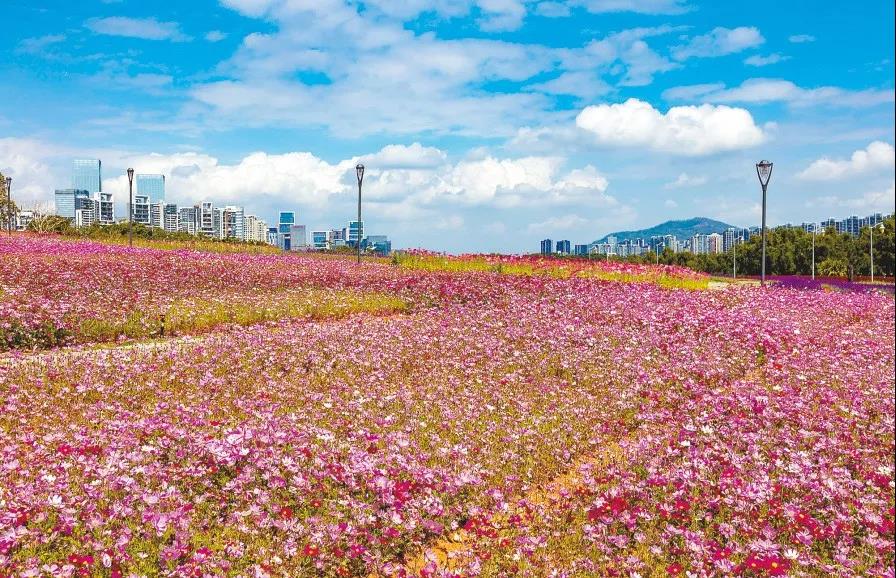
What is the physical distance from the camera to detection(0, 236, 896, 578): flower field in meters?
4.32

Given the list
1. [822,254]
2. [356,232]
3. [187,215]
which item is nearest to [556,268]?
[822,254]

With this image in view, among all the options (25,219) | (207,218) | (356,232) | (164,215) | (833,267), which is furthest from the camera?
(164,215)

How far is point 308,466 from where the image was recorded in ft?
17.0

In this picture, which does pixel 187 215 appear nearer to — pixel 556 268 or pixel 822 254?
pixel 822 254

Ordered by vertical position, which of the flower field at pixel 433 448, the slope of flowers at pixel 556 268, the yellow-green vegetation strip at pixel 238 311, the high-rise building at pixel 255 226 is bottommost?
the flower field at pixel 433 448

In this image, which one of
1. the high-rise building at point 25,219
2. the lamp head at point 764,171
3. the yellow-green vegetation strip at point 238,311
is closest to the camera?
the yellow-green vegetation strip at point 238,311

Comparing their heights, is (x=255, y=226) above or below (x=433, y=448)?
above

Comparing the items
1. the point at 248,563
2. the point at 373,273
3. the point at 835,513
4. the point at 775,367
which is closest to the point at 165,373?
the point at 248,563

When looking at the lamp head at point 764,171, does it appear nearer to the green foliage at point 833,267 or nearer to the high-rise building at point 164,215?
the green foliage at point 833,267

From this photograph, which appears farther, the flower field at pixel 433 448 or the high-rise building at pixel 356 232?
the high-rise building at pixel 356 232

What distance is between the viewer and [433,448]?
5980 millimetres

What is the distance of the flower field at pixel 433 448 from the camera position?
4316 mm

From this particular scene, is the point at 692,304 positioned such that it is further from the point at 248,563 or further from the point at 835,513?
the point at 248,563

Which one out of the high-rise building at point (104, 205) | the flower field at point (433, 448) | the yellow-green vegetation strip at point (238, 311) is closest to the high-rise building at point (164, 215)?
the high-rise building at point (104, 205)
